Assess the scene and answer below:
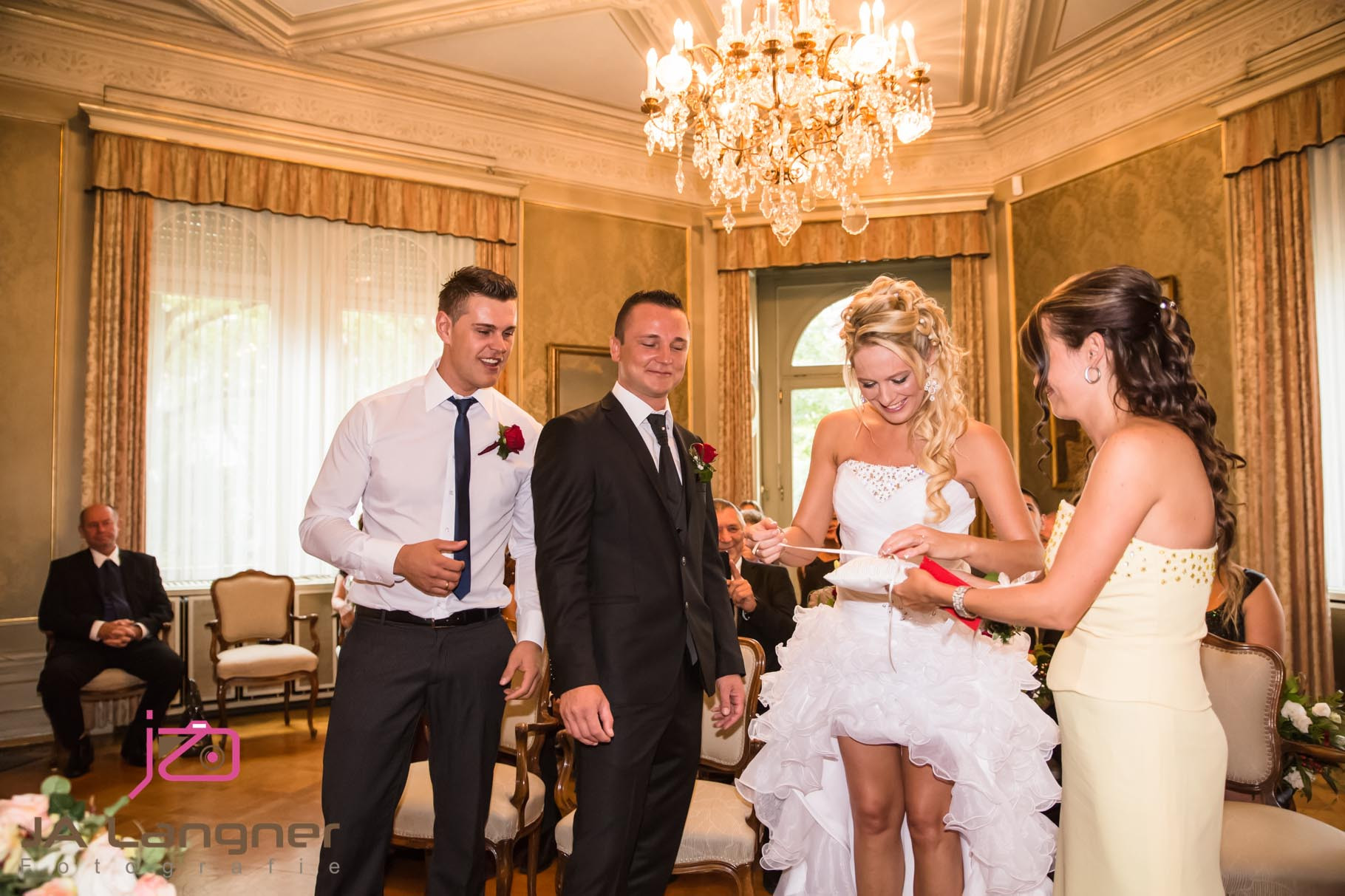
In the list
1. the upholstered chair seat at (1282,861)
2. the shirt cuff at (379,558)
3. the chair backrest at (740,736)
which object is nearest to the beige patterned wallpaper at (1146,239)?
the upholstered chair seat at (1282,861)

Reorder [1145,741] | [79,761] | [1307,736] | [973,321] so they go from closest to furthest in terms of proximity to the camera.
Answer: [1145,741], [1307,736], [79,761], [973,321]

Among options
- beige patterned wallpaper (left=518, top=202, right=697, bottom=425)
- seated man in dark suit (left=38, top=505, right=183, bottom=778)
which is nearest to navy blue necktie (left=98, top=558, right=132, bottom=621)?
seated man in dark suit (left=38, top=505, right=183, bottom=778)

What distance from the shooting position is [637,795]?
2.27 metres

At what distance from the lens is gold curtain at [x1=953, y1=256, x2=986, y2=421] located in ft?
26.0

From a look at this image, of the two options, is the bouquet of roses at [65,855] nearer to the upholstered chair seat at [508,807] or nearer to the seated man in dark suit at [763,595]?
the upholstered chair seat at [508,807]

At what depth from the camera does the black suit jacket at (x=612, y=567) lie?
2.26 metres

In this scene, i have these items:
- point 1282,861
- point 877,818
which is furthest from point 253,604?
point 1282,861

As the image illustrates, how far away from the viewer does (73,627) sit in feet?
18.1

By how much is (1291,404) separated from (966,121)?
3626mm

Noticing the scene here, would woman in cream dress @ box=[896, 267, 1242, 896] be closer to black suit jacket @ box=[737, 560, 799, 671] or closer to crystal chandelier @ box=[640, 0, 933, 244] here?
black suit jacket @ box=[737, 560, 799, 671]

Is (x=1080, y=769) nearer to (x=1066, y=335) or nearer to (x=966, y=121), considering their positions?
(x=1066, y=335)

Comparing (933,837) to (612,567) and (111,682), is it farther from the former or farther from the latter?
(111,682)

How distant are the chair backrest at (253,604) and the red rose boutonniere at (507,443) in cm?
455

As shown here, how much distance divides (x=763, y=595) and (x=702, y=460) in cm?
226
